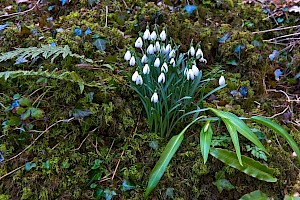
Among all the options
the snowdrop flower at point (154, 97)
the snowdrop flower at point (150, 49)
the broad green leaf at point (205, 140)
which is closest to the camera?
the broad green leaf at point (205, 140)

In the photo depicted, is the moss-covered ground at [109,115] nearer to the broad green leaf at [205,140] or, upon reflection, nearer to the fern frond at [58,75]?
the fern frond at [58,75]

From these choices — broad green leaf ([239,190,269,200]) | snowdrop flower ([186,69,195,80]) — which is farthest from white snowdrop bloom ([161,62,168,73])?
broad green leaf ([239,190,269,200])

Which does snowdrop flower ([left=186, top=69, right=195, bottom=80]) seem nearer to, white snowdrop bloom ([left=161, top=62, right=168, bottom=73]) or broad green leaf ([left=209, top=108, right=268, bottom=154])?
white snowdrop bloom ([left=161, top=62, right=168, bottom=73])

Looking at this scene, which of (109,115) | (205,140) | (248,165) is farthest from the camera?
(109,115)

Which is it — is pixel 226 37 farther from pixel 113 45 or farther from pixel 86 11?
pixel 86 11

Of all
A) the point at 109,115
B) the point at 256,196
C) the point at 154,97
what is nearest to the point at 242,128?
the point at 256,196

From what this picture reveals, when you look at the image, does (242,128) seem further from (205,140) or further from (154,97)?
(154,97)

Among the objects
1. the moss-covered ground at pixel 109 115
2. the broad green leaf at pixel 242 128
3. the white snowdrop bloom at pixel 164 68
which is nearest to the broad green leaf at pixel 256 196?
the moss-covered ground at pixel 109 115
